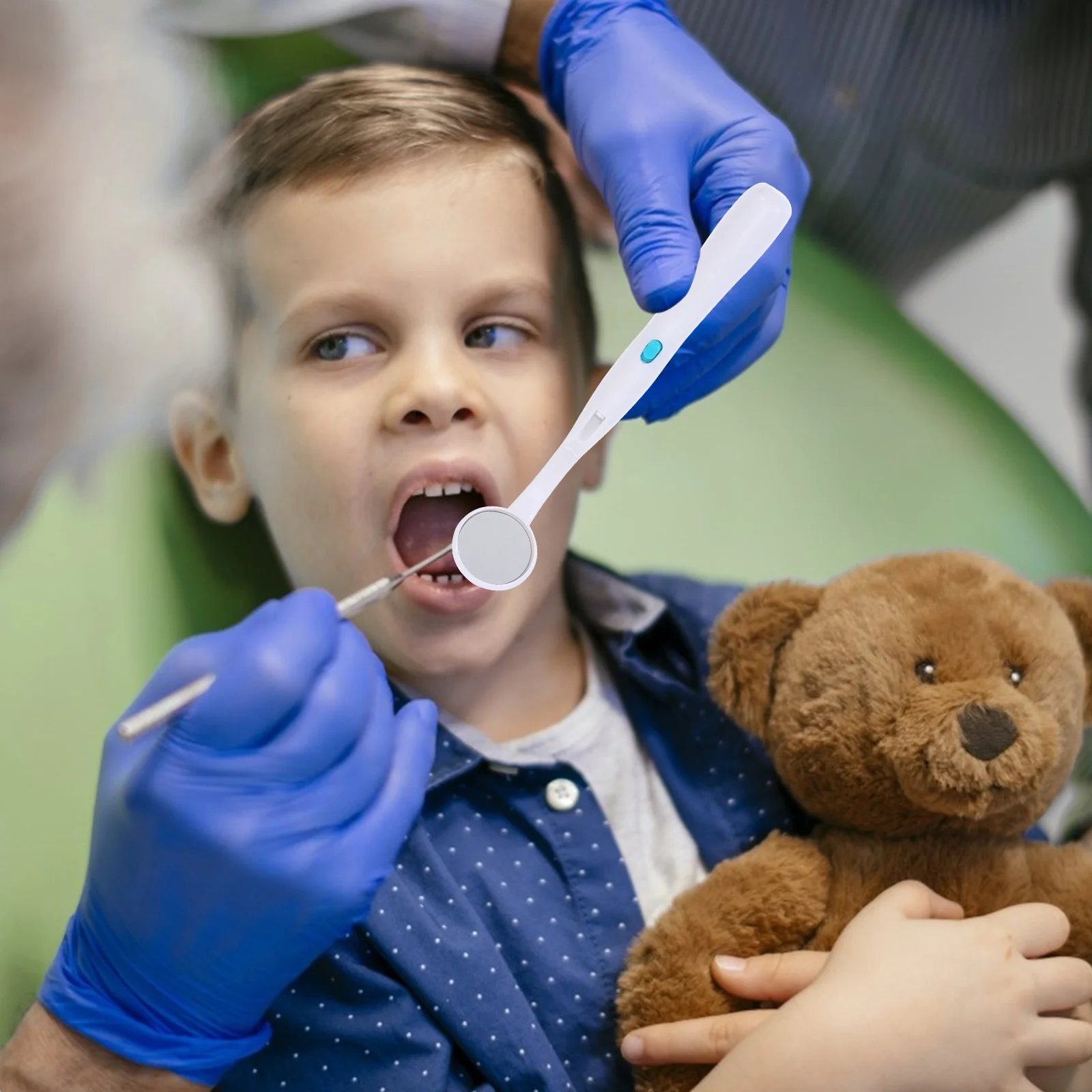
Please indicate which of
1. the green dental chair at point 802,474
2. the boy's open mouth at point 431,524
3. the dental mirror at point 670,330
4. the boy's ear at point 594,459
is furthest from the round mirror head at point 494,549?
the green dental chair at point 802,474

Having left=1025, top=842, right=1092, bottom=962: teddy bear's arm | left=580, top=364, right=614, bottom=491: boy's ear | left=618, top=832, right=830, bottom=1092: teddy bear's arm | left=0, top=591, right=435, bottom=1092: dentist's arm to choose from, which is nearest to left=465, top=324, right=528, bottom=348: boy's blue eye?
left=580, top=364, right=614, bottom=491: boy's ear

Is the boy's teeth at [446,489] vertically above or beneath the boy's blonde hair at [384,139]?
beneath

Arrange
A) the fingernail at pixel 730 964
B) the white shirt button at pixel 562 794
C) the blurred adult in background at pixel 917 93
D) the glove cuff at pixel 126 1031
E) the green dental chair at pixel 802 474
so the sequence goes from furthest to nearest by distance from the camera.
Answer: the blurred adult in background at pixel 917 93 < the green dental chair at pixel 802 474 < the white shirt button at pixel 562 794 < the fingernail at pixel 730 964 < the glove cuff at pixel 126 1031

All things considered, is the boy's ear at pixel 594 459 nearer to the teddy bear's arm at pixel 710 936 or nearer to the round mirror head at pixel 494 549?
the round mirror head at pixel 494 549

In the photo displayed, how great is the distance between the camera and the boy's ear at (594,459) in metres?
1.14

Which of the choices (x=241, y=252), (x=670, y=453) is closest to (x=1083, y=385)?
(x=670, y=453)

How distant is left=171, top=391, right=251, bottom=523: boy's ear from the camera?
1.13 meters

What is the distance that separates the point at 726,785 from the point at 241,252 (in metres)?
0.60

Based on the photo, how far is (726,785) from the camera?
42.2 inches

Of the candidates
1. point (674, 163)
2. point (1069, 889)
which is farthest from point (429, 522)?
point (1069, 889)

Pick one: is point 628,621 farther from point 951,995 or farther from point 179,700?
point 179,700

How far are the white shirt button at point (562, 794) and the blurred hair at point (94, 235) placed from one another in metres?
0.46

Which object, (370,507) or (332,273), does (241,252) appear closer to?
(332,273)

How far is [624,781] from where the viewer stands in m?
1.08
